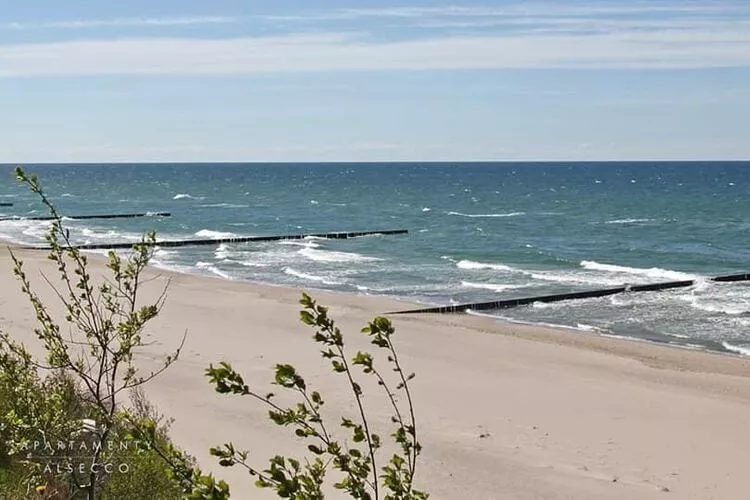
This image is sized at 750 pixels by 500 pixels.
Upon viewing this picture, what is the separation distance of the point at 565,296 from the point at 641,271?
37.1 feet

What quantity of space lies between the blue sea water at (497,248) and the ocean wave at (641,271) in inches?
2.0

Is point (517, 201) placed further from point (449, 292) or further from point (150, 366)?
point (150, 366)

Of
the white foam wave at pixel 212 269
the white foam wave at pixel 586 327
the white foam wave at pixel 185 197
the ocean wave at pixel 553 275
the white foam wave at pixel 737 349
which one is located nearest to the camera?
the white foam wave at pixel 737 349

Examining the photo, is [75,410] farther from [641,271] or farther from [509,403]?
[641,271]

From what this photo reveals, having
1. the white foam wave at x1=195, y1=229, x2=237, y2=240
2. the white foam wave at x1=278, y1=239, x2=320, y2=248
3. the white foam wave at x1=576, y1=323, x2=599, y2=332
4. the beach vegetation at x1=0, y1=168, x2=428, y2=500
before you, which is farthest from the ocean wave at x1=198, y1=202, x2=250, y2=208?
the beach vegetation at x1=0, y1=168, x2=428, y2=500

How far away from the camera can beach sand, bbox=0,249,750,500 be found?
1318 centimetres

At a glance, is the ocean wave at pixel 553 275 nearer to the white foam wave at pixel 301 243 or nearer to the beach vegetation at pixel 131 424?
the white foam wave at pixel 301 243

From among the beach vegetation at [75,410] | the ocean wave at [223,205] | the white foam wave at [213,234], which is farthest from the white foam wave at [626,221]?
the beach vegetation at [75,410]

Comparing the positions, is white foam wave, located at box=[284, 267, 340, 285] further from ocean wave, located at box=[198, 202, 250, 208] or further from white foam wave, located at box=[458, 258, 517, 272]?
ocean wave, located at box=[198, 202, 250, 208]

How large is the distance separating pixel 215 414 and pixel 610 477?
639 cm

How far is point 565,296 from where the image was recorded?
108 ft

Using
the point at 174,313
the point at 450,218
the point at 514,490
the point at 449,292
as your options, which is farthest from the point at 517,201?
the point at 514,490

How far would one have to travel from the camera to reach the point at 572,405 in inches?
688

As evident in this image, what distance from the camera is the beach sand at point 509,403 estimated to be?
13180 mm
